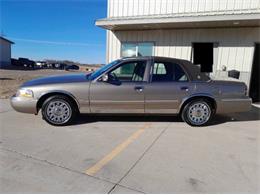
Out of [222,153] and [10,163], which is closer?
[10,163]

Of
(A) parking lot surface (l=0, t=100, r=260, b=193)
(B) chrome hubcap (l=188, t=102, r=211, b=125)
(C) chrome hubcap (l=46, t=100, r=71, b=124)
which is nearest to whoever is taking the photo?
(A) parking lot surface (l=0, t=100, r=260, b=193)

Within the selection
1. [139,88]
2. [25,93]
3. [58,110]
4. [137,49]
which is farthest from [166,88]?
[137,49]

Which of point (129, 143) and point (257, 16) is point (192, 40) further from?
point (129, 143)

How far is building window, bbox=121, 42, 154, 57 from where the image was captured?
33.6 ft

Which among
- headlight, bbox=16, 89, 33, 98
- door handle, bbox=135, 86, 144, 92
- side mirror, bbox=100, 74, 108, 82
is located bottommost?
headlight, bbox=16, 89, 33, 98

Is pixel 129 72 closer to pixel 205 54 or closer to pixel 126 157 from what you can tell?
pixel 126 157

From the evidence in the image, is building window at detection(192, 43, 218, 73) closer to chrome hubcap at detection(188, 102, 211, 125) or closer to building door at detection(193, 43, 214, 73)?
building door at detection(193, 43, 214, 73)

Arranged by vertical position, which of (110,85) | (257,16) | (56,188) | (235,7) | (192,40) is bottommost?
(56,188)

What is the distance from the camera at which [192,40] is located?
9.56 m

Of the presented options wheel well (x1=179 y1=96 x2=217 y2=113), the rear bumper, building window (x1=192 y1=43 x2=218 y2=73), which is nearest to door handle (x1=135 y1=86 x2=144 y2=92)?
wheel well (x1=179 y1=96 x2=217 y2=113)

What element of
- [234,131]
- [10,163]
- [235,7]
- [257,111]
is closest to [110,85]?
[10,163]

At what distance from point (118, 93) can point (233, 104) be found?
9.22 ft

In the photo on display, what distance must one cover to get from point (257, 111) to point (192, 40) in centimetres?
369

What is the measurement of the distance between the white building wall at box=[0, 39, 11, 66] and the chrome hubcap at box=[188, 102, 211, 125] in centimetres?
4570
